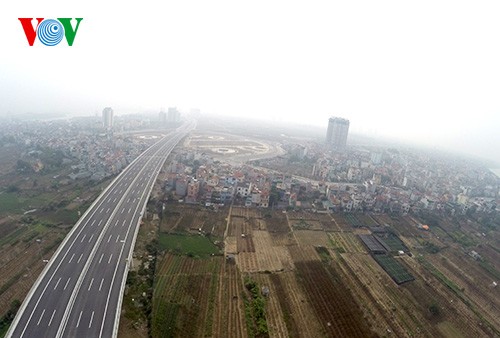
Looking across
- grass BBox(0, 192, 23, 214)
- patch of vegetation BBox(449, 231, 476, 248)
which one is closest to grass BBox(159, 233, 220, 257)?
grass BBox(0, 192, 23, 214)

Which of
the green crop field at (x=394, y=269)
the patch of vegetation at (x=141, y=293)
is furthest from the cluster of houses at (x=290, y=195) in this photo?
the patch of vegetation at (x=141, y=293)

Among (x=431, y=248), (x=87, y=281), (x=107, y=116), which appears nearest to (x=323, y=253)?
(x=431, y=248)

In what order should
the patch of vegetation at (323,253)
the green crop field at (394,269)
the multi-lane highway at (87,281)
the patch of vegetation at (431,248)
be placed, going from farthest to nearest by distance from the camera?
the patch of vegetation at (431,248)
the patch of vegetation at (323,253)
the green crop field at (394,269)
the multi-lane highway at (87,281)

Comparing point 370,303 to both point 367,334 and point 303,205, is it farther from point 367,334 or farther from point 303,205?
point 303,205

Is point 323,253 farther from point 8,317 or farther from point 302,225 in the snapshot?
point 8,317

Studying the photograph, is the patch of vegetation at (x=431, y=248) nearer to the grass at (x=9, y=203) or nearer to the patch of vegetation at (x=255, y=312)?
the patch of vegetation at (x=255, y=312)
